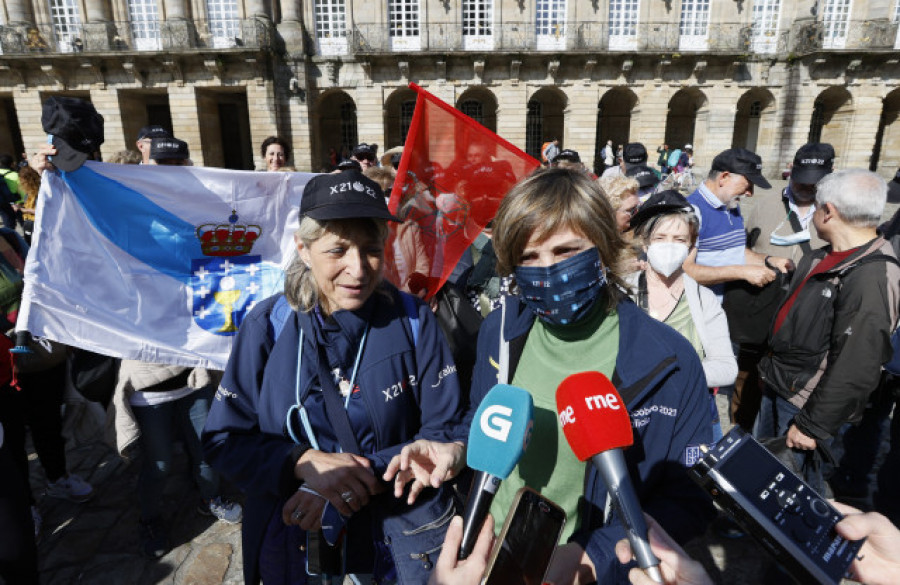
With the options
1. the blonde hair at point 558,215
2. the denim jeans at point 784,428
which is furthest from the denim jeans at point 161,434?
the denim jeans at point 784,428

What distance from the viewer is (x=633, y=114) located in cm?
2498

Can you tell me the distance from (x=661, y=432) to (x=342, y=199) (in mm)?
1280

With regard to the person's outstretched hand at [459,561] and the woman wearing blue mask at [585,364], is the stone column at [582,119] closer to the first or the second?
the woman wearing blue mask at [585,364]

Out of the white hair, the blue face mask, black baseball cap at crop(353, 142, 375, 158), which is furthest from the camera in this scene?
black baseball cap at crop(353, 142, 375, 158)

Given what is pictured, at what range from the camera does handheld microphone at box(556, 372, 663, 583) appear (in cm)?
91

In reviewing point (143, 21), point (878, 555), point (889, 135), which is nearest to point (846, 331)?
point (878, 555)

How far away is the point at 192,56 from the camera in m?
21.8

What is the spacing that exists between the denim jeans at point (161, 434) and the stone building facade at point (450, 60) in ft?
72.2

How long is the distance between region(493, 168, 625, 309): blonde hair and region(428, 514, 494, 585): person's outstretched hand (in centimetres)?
86

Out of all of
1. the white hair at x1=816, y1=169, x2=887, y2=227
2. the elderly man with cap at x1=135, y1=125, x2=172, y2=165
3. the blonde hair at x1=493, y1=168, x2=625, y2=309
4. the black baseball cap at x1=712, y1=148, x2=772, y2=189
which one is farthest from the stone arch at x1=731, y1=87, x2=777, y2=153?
the blonde hair at x1=493, y1=168, x2=625, y2=309

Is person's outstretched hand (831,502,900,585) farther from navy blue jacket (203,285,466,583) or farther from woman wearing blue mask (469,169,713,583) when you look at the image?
navy blue jacket (203,285,466,583)

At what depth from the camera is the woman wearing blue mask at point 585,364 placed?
54.9 inches

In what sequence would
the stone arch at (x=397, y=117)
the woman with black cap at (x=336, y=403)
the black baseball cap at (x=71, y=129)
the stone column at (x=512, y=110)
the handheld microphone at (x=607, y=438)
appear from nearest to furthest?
the handheld microphone at (x=607, y=438) < the woman with black cap at (x=336, y=403) < the black baseball cap at (x=71, y=129) < the stone column at (x=512, y=110) < the stone arch at (x=397, y=117)

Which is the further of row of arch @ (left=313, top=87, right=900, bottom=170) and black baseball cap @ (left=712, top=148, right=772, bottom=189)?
row of arch @ (left=313, top=87, right=900, bottom=170)
